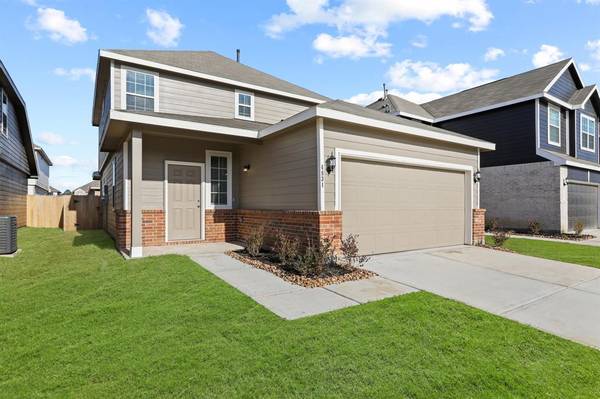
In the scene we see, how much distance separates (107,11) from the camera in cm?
793

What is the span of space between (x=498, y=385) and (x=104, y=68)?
39.7 feet

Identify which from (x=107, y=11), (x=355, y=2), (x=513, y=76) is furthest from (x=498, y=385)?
(x=513, y=76)

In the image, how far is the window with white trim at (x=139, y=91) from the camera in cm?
947

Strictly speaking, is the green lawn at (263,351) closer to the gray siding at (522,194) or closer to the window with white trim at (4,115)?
the gray siding at (522,194)

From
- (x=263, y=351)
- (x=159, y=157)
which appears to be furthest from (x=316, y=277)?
(x=159, y=157)

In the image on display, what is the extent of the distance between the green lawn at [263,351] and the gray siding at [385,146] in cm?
333

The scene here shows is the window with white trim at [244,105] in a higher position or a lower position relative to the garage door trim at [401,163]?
higher

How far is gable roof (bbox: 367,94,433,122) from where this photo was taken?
1686 cm

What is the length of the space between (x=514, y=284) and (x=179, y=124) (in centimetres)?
728

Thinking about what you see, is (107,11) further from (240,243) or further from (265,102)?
(240,243)

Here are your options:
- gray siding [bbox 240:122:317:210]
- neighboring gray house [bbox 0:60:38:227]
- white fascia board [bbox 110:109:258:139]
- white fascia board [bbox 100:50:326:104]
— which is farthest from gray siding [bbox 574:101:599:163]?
neighboring gray house [bbox 0:60:38:227]

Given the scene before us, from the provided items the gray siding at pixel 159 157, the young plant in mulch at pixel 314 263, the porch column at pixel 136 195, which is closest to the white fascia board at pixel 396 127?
the young plant in mulch at pixel 314 263

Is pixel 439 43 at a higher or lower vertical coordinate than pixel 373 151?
higher

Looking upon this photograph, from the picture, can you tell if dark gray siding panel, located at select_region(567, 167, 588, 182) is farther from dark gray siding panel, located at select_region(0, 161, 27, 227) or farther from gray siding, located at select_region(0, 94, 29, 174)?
gray siding, located at select_region(0, 94, 29, 174)
